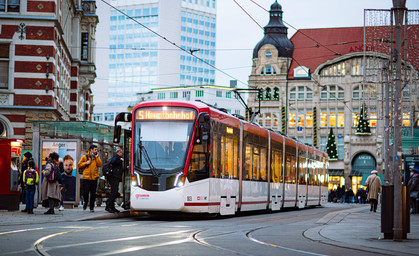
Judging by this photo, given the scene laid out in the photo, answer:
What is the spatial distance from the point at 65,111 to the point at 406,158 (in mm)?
21412

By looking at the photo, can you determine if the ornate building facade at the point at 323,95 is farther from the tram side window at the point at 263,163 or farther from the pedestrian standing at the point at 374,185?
the tram side window at the point at 263,163

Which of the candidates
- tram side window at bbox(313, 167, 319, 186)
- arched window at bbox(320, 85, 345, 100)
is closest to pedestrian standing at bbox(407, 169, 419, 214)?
tram side window at bbox(313, 167, 319, 186)

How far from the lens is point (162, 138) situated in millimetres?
18062

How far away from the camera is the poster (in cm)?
2223

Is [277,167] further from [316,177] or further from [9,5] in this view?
[9,5]

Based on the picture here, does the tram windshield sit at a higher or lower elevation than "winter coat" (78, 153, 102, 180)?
higher

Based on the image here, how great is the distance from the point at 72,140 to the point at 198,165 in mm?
5708

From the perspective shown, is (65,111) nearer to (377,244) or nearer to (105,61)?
(377,244)

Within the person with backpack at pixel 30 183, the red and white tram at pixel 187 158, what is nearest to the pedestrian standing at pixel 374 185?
the red and white tram at pixel 187 158

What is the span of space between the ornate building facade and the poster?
A: 2280 inches

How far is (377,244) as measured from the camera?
1168 centimetres

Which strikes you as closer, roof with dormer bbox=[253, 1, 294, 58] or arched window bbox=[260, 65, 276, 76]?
roof with dormer bbox=[253, 1, 294, 58]

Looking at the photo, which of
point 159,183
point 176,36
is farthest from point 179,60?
point 159,183

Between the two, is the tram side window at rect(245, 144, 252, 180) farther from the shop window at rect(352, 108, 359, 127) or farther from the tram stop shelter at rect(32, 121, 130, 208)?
the shop window at rect(352, 108, 359, 127)
